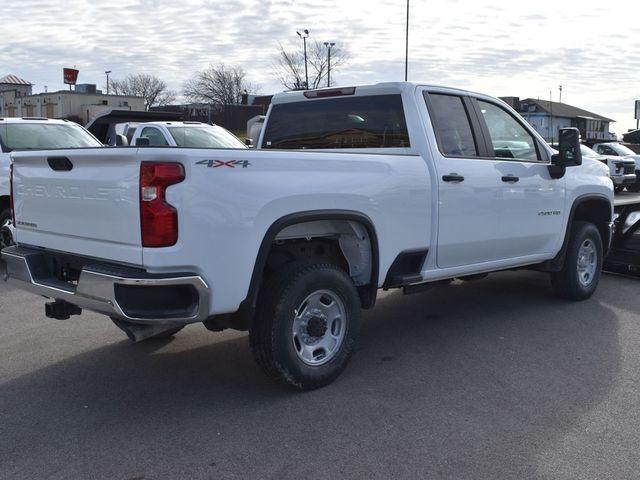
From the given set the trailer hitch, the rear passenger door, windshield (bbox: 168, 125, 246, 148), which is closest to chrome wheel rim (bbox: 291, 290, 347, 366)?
the rear passenger door

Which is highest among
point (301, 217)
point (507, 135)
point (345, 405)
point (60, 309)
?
point (507, 135)

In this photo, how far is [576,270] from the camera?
6945 millimetres

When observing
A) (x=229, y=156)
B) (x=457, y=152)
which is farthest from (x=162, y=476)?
(x=457, y=152)

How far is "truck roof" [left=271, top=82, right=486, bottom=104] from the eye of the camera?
535cm

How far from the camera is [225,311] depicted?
3.86 m

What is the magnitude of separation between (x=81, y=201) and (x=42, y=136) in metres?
6.12

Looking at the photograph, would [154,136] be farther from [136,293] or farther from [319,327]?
[136,293]

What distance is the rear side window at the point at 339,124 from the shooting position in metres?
5.38

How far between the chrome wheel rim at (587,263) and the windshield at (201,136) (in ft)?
23.5

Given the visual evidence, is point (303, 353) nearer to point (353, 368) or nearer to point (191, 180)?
point (353, 368)

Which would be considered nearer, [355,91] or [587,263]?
[355,91]

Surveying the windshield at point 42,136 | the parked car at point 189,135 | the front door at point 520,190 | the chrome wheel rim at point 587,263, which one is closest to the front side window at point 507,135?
the front door at point 520,190

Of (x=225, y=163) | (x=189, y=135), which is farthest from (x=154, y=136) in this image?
(x=225, y=163)

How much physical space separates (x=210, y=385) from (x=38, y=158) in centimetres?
195
